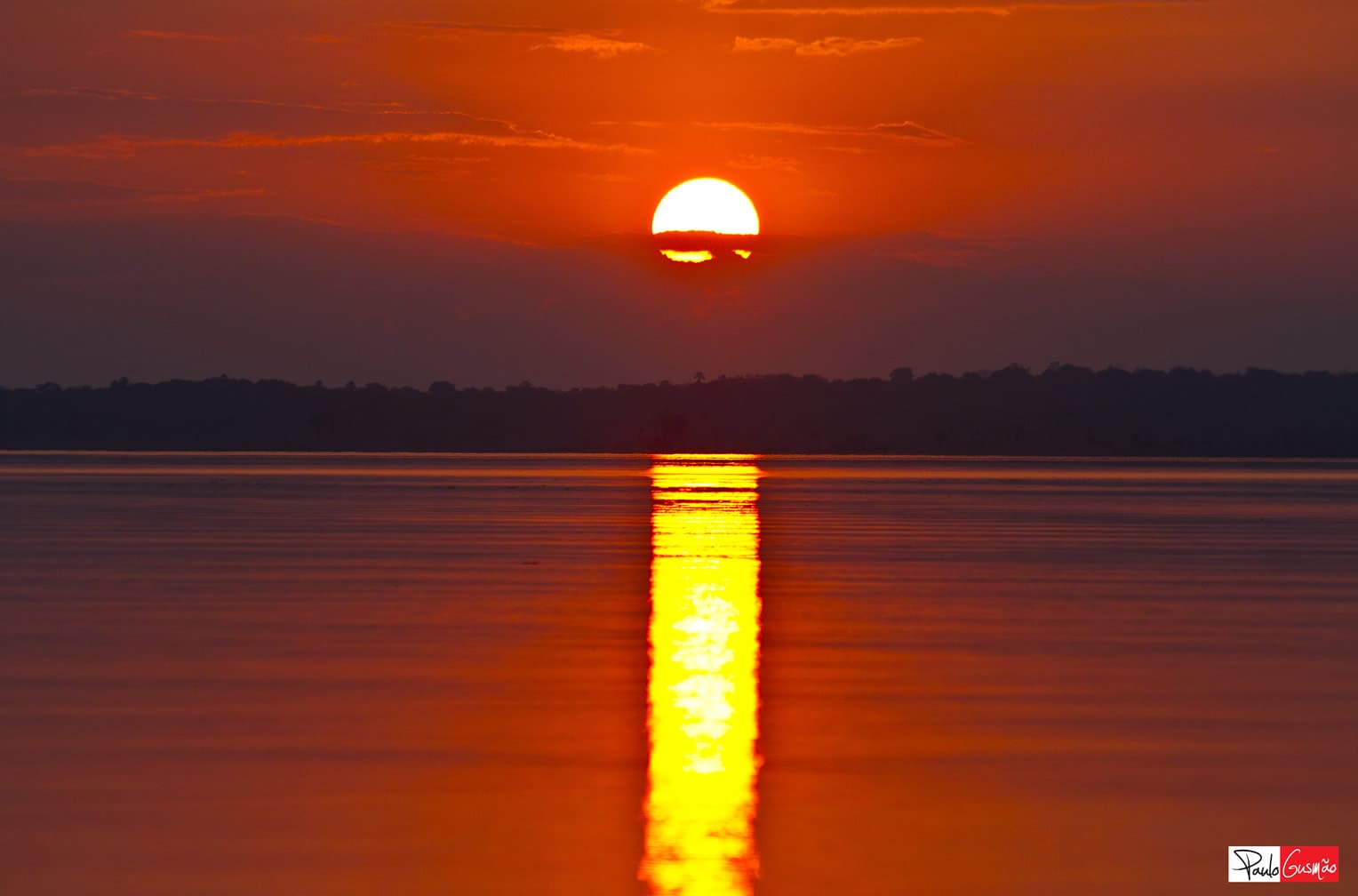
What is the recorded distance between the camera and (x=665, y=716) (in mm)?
13609

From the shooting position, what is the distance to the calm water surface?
967cm

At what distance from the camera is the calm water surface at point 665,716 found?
9672 millimetres

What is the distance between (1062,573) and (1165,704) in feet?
36.6

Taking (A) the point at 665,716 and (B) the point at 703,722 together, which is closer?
(B) the point at 703,722

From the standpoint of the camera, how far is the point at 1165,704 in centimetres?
1435

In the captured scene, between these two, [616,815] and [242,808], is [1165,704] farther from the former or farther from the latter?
[242,808]
